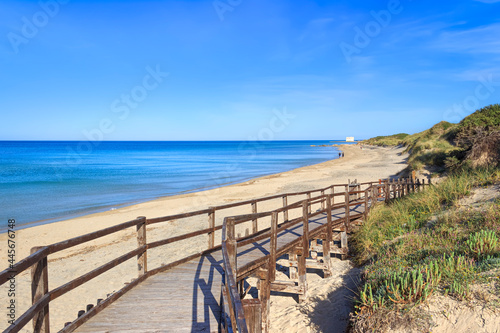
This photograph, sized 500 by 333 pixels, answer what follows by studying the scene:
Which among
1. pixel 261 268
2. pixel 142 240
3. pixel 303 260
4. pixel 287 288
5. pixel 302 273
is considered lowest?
pixel 287 288

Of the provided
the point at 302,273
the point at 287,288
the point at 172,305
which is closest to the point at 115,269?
the point at 287,288

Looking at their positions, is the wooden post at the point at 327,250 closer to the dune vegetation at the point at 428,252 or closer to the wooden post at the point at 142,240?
the dune vegetation at the point at 428,252

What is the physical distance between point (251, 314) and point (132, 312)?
178 centimetres

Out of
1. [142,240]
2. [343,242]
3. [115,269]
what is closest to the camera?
[142,240]

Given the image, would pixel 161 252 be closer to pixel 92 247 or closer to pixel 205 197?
pixel 92 247

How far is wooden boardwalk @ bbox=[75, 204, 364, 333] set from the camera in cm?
431

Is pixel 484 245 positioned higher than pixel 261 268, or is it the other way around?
pixel 484 245

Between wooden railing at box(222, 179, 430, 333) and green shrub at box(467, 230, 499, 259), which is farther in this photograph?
green shrub at box(467, 230, 499, 259)

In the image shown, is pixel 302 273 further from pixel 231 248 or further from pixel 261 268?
pixel 231 248

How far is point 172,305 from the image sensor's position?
16.3 feet

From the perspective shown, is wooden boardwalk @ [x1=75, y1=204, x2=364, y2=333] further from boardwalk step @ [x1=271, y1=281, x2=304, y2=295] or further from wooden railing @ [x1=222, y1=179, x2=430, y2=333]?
boardwalk step @ [x1=271, y1=281, x2=304, y2=295]

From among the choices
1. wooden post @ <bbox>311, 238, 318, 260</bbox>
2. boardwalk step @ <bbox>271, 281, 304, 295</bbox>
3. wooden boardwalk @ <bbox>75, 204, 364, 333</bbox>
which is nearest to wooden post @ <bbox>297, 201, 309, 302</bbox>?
boardwalk step @ <bbox>271, 281, 304, 295</bbox>

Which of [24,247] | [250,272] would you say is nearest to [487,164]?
[250,272]

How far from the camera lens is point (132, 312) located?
4.70m
